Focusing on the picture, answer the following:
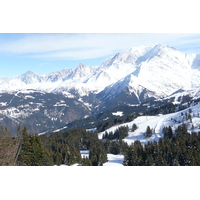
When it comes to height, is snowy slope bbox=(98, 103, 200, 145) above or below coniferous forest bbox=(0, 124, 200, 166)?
below

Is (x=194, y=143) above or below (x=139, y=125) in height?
above

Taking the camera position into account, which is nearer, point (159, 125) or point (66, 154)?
point (66, 154)

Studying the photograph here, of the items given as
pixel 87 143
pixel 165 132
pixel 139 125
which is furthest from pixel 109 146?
pixel 139 125

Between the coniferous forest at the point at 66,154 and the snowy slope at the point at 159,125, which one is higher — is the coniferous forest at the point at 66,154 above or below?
above

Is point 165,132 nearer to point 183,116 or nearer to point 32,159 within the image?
point 183,116

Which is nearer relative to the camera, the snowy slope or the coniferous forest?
the coniferous forest

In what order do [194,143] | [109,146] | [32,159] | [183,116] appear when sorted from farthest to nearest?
1. [183,116]
2. [109,146]
3. [194,143]
4. [32,159]

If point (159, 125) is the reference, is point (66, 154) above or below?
above

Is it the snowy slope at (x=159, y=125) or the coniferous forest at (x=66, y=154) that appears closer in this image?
the coniferous forest at (x=66, y=154)
